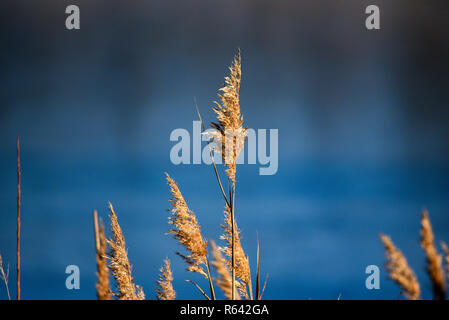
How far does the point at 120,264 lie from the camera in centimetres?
176

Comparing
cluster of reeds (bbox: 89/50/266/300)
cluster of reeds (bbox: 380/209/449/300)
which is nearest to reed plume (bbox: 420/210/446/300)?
cluster of reeds (bbox: 380/209/449/300)

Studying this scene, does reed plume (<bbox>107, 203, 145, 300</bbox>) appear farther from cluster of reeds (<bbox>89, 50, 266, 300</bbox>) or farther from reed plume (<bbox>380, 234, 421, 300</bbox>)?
reed plume (<bbox>380, 234, 421, 300</bbox>)

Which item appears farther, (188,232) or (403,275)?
(188,232)

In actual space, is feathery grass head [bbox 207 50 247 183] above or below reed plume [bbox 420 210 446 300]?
above

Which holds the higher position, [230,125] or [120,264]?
[230,125]

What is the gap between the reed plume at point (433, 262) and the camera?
792 mm

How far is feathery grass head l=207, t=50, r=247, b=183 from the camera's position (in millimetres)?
1838

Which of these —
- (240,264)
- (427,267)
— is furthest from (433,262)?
(240,264)

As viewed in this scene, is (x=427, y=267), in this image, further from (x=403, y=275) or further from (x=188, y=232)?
(x=188, y=232)

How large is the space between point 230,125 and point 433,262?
1230mm

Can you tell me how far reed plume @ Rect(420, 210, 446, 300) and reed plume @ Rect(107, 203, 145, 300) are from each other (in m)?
1.31

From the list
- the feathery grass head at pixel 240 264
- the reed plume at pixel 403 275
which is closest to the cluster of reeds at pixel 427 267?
the reed plume at pixel 403 275
